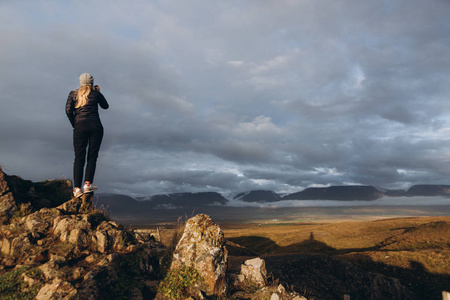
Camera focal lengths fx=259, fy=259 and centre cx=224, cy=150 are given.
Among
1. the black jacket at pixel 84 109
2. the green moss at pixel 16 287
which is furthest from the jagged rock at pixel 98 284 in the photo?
the black jacket at pixel 84 109

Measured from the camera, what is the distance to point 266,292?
10.1 m

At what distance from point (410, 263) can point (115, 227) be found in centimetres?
3833

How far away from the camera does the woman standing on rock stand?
10616 millimetres

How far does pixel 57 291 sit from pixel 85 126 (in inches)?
233

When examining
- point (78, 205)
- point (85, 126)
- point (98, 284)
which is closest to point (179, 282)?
point (98, 284)

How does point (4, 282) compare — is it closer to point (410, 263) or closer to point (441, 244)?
point (410, 263)

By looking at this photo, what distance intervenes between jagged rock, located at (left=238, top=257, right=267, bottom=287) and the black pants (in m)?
7.75

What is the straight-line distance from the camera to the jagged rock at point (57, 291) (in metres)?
7.78

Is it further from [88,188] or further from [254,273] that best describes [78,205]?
[254,273]

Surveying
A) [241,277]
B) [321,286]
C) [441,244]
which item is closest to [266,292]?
[241,277]

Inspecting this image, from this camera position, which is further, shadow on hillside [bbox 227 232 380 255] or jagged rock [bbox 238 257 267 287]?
shadow on hillside [bbox 227 232 380 255]

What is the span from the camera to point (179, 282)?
9.51 meters

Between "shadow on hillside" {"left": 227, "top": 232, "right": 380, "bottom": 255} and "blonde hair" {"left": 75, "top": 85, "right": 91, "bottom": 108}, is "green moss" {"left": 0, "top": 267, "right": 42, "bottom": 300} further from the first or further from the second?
"shadow on hillside" {"left": 227, "top": 232, "right": 380, "bottom": 255}

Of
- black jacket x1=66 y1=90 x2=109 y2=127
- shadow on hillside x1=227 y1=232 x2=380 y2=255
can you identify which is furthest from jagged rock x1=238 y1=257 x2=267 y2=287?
shadow on hillside x1=227 y1=232 x2=380 y2=255
